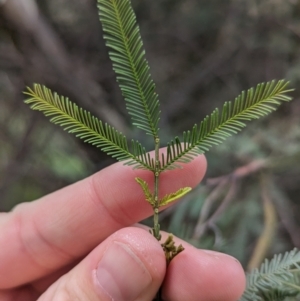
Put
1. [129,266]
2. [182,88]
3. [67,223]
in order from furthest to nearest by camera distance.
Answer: [182,88], [67,223], [129,266]

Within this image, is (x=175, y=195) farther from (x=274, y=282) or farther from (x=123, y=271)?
(x=274, y=282)

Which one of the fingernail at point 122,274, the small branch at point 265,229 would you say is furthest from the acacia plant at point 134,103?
the small branch at point 265,229

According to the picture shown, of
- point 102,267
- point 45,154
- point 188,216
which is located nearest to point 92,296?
point 102,267

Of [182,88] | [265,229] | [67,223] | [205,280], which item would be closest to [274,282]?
[205,280]

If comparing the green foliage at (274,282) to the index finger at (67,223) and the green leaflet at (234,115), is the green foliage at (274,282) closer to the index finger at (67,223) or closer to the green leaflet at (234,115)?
the index finger at (67,223)

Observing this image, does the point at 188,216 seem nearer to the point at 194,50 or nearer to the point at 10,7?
the point at 194,50
